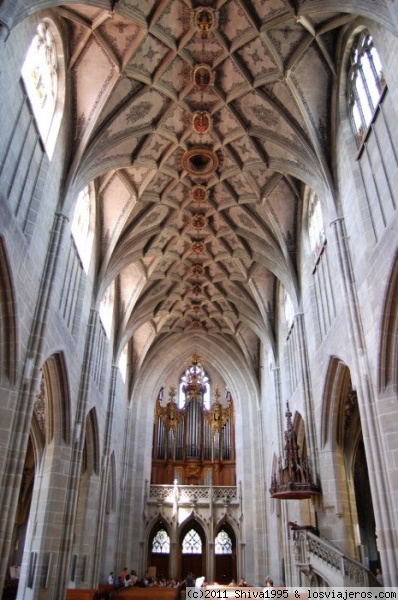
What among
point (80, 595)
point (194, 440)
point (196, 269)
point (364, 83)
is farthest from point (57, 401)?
point (194, 440)

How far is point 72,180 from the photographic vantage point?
1443cm

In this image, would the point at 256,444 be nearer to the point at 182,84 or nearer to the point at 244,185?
the point at 244,185

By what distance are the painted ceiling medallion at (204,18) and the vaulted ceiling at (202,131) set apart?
3 centimetres

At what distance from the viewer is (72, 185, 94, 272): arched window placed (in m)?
16.8

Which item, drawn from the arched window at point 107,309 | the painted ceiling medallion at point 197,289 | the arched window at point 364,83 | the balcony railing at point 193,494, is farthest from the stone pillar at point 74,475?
the balcony railing at point 193,494

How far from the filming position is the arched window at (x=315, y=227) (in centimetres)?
1641

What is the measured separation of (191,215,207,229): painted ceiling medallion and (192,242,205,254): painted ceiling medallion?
1.17 m

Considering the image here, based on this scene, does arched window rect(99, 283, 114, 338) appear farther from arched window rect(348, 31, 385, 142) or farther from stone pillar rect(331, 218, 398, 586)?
arched window rect(348, 31, 385, 142)

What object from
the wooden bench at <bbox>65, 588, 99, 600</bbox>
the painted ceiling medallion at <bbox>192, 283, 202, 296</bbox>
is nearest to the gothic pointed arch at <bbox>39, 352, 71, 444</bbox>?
the wooden bench at <bbox>65, 588, 99, 600</bbox>

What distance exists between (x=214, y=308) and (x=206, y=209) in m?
7.68

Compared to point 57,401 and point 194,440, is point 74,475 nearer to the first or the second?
point 57,401

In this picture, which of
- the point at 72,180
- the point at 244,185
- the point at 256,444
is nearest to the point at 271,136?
the point at 244,185

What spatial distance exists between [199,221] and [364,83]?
30.6 feet

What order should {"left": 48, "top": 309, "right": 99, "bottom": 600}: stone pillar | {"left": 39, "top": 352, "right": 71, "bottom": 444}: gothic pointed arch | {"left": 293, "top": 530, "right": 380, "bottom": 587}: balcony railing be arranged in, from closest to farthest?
{"left": 293, "top": 530, "right": 380, "bottom": 587}: balcony railing → {"left": 48, "top": 309, "right": 99, "bottom": 600}: stone pillar → {"left": 39, "top": 352, "right": 71, "bottom": 444}: gothic pointed arch
